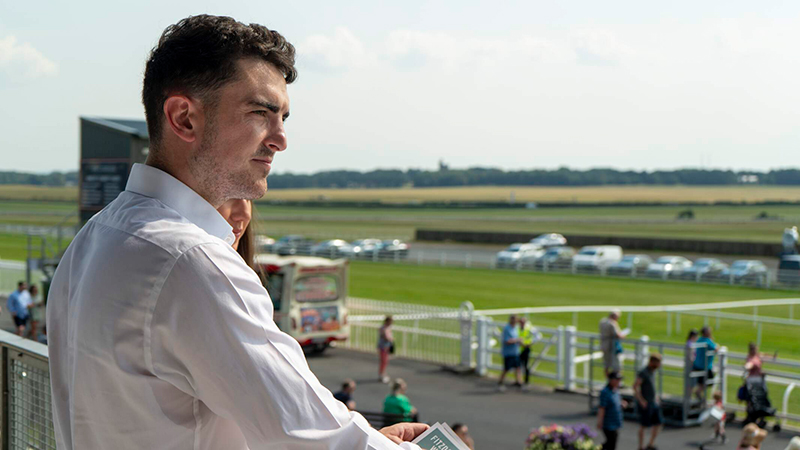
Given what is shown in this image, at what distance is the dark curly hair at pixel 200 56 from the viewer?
1343 millimetres

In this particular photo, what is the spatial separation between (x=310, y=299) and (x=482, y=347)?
15.3 feet

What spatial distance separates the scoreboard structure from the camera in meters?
20.9

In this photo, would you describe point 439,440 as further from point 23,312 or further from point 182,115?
point 23,312

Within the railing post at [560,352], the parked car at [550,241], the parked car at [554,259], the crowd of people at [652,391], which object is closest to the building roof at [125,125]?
the railing post at [560,352]

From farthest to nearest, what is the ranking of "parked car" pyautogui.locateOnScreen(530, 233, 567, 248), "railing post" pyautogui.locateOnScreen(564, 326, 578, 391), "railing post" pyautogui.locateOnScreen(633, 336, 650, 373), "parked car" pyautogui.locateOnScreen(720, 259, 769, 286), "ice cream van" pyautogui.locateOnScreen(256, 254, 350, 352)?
"parked car" pyautogui.locateOnScreen(530, 233, 567, 248) → "parked car" pyautogui.locateOnScreen(720, 259, 769, 286) → "ice cream van" pyautogui.locateOnScreen(256, 254, 350, 352) → "railing post" pyautogui.locateOnScreen(564, 326, 578, 391) → "railing post" pyautogui.locateOnScreen(633, 336, 650, 373)

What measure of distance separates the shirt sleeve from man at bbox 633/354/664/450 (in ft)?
41.5

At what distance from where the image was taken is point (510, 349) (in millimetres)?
17391

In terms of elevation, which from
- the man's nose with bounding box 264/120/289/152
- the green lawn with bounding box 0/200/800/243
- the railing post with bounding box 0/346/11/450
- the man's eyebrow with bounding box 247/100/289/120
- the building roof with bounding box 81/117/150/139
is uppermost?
the building roof with bounding box 81/117/150/139

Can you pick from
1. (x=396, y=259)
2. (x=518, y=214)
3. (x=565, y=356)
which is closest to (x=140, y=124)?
(x=565, y=356)

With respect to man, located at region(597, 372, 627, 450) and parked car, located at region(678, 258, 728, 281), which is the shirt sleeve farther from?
parked car, located at region(678, 258, 728, 281)

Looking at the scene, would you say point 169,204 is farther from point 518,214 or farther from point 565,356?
point 518,214

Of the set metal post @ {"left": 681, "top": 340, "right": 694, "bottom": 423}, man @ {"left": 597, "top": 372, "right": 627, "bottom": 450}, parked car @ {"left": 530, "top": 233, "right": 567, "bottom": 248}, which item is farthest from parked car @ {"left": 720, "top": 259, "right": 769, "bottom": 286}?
man @ {"left": 597, "top": 372, "right": 627, "bottom": 450}

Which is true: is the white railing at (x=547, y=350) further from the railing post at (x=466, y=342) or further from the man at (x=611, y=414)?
the man at (x=611, y=414)

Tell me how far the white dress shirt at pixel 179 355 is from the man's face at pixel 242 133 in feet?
0.36
